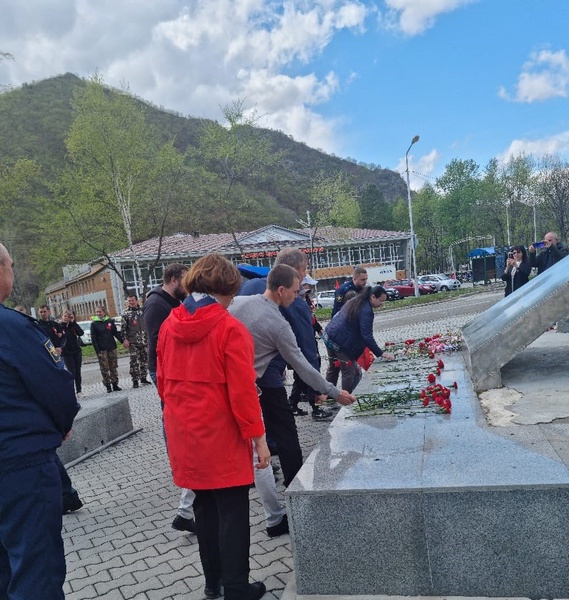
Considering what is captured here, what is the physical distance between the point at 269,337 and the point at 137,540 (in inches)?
71.7

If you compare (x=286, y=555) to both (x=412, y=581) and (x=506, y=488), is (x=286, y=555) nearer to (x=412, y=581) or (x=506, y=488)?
(x=412, y=581)

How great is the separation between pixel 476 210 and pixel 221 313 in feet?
203

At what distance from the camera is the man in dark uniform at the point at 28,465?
2.26 m

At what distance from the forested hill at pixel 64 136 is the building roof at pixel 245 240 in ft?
21.8

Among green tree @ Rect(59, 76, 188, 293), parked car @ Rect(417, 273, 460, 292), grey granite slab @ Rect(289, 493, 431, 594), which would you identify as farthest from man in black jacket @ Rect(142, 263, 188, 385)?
parked car @ Rect(417, 273, 460, 292)

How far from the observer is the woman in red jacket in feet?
8.54

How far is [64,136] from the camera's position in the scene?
6831 cm

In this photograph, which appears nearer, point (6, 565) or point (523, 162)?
point (6, 565)

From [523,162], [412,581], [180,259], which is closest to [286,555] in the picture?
[412,581]

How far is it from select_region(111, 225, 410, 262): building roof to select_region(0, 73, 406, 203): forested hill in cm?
663

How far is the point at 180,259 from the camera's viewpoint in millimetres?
42031

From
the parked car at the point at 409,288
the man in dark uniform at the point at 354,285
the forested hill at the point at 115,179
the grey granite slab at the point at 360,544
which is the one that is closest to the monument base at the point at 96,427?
the man in dark uniform at the point at 354,285

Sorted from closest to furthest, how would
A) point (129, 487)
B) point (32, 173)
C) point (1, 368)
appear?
point (1, 368) → point (129, 487) → point (32, 173)

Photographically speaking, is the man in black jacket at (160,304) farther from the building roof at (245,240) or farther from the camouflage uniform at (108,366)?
the building roof at (245,240)
